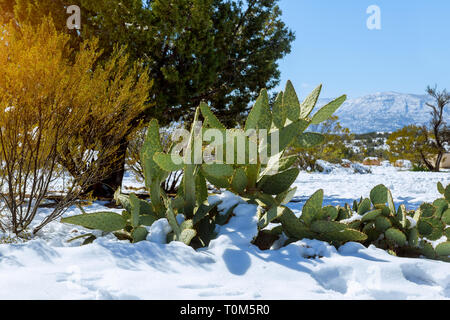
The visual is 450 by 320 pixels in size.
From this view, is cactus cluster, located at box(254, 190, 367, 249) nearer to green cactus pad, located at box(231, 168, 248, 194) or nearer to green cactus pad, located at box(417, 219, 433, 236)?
green cactus pad, located at box(231, 168, 248, 194)

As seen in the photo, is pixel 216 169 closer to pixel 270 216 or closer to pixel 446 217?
pixel 270 216

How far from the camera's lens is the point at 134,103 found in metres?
3.74

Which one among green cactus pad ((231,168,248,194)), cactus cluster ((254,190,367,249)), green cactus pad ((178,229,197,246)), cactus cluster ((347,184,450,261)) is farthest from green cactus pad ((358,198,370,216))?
green cactus pad ((178,229,197,246))

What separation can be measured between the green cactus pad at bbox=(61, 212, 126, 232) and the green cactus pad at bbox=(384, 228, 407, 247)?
125 centimetres

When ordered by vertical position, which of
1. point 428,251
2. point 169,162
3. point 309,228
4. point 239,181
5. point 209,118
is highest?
point 209,118

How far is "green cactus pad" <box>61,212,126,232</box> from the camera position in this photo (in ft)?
5.24

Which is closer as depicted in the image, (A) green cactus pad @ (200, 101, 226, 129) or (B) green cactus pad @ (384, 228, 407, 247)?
(B) green cactus pad @ (384, 228, 407, 247)

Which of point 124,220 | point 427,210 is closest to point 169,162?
point 124,220

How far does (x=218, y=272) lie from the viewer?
47.9 inches

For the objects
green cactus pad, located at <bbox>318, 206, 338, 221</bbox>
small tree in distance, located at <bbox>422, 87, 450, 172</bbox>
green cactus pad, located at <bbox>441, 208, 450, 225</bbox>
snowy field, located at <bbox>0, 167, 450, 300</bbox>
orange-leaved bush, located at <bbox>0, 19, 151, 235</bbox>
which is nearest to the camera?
snowy field, located at <bbox>0, 167, 450, 300</bbox>

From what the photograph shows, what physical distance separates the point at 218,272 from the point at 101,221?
2.31 feet

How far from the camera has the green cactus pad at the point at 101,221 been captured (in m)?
1.60
